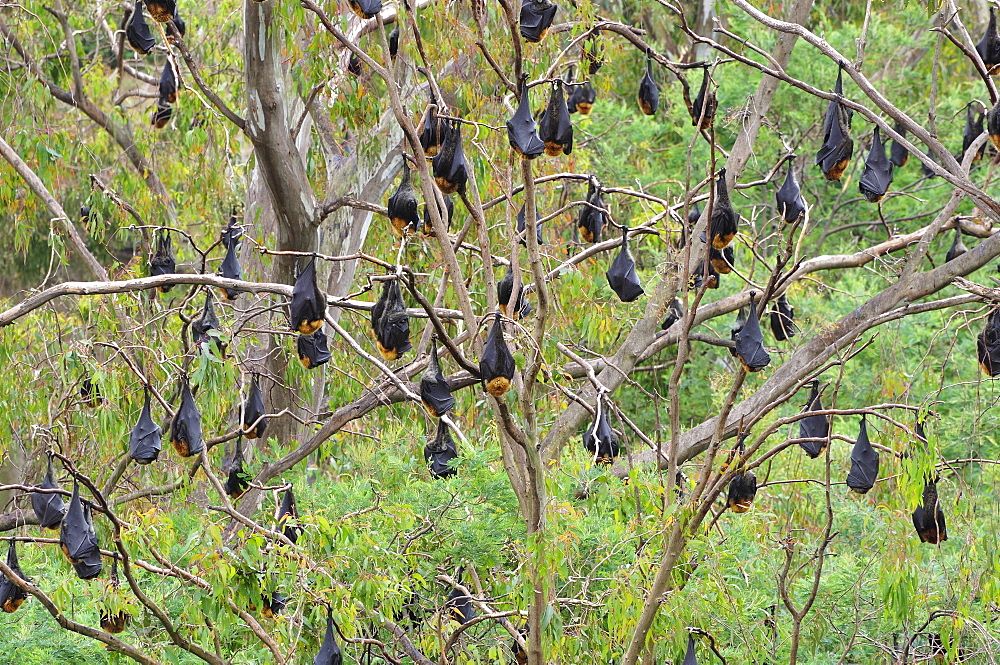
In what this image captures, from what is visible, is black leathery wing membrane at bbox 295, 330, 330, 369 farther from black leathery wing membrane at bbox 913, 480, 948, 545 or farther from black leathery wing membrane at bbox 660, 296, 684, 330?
black leathery wing membrane at bbox 913, 480, 948, 545

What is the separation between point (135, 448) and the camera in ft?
17.2

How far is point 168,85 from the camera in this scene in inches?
329

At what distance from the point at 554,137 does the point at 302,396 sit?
15.8 ft

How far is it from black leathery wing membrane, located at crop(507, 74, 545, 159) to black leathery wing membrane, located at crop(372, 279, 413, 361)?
70cm

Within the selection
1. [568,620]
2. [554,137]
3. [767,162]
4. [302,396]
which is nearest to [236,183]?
[302,396]

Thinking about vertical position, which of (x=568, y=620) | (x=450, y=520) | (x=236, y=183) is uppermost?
(x=236, y=183)

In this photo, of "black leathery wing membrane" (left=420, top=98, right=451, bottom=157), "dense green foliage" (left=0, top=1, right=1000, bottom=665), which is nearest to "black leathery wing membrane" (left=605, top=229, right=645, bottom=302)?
"dense green foliage" (left=0, top=1, right=1000, bottom=665)

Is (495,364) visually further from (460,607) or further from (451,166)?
(460,607)

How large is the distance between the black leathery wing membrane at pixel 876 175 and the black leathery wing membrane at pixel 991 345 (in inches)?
26.9

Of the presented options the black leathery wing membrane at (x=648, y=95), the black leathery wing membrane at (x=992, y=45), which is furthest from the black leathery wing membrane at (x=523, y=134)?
the black leathery wing membrane at (x=648, y=95)

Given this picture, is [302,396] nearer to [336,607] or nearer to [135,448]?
[135,448]

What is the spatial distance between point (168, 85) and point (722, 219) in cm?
550

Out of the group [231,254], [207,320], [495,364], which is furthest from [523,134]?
[231,254]

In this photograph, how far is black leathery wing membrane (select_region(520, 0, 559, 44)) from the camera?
3943mm
